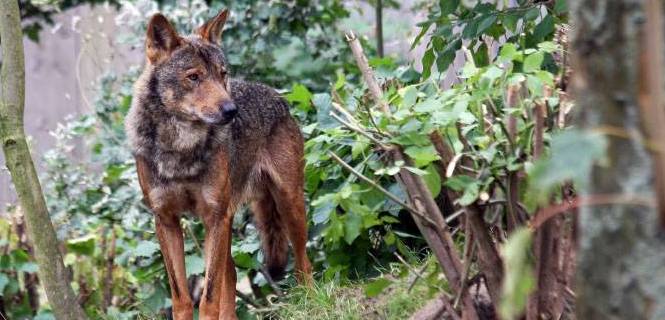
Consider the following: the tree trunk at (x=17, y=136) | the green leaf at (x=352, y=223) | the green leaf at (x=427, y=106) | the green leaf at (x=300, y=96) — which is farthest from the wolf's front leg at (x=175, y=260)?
the green leaf at (x=427, y=106)

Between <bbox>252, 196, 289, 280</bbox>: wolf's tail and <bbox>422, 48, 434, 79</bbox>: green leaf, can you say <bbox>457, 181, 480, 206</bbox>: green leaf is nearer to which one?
<bbox>422, 48, 434, 79</bbox>: green leaf

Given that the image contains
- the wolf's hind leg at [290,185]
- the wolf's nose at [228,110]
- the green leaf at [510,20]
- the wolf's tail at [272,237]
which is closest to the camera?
the green leaf at [510,20]

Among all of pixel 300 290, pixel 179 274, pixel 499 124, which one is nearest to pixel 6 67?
pixel 179 274

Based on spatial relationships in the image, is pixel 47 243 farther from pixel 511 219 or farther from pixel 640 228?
pixel 640 228

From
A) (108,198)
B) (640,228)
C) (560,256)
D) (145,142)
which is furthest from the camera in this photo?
(108,198)

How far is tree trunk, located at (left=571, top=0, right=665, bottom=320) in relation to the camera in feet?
7.33

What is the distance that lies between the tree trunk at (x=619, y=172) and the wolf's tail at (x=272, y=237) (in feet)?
15.7

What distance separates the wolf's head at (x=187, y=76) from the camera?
5.82 meters

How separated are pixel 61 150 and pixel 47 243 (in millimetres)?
3513

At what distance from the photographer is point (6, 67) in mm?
5449

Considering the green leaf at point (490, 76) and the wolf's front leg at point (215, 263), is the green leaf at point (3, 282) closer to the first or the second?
the wolf's front leg at point (215, 263)

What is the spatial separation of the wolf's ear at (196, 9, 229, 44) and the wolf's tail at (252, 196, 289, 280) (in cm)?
121

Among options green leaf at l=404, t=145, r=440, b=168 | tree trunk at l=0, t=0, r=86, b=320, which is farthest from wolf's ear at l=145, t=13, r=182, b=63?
green leaf at l=404, t=145, r=440, b=168

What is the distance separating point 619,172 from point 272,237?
4875 mm
